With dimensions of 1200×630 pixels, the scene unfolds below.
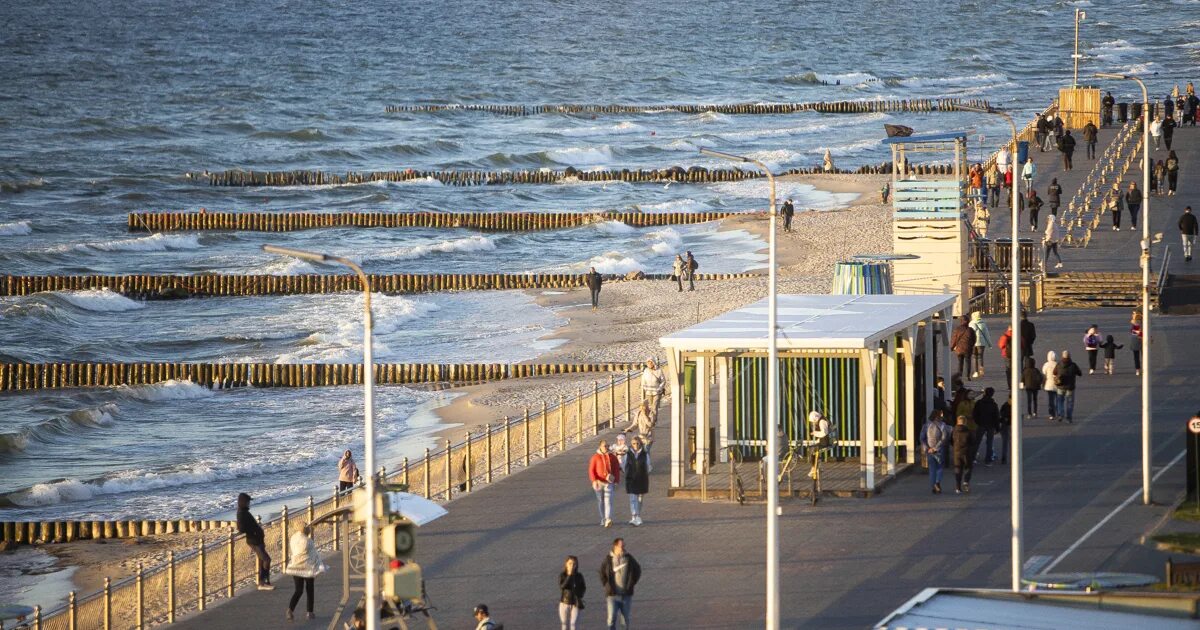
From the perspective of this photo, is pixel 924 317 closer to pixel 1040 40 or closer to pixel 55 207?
pixel 55 207

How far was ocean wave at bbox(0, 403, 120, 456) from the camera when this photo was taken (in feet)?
129

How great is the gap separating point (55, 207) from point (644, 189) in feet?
87.2

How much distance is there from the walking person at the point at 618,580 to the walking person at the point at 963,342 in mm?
14344

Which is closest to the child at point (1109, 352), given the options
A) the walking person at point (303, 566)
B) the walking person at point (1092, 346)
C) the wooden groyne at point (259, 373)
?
the walking person at point (1092, 346)

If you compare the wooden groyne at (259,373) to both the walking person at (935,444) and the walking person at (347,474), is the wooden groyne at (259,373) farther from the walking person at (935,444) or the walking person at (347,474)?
the walking person at (935,444)

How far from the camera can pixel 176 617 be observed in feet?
74.3

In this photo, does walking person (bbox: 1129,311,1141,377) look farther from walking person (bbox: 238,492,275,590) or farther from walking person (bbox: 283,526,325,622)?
walking person (bbox: 283,526,325,622)

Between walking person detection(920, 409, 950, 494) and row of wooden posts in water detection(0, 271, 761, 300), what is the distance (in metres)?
30.5

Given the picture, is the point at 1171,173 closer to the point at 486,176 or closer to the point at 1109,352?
the point at 1109,352

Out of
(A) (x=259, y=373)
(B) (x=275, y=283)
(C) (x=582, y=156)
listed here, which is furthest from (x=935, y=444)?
(C) (x=582, y=156)

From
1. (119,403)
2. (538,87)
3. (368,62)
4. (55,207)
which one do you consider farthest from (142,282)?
(368,62)

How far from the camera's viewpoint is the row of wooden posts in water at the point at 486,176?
8781 centimetres

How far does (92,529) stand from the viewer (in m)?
31.0

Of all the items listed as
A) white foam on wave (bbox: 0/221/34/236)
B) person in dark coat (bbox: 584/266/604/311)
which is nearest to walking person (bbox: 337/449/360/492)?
person in dark coat (bbox: 584/266/604/311)
